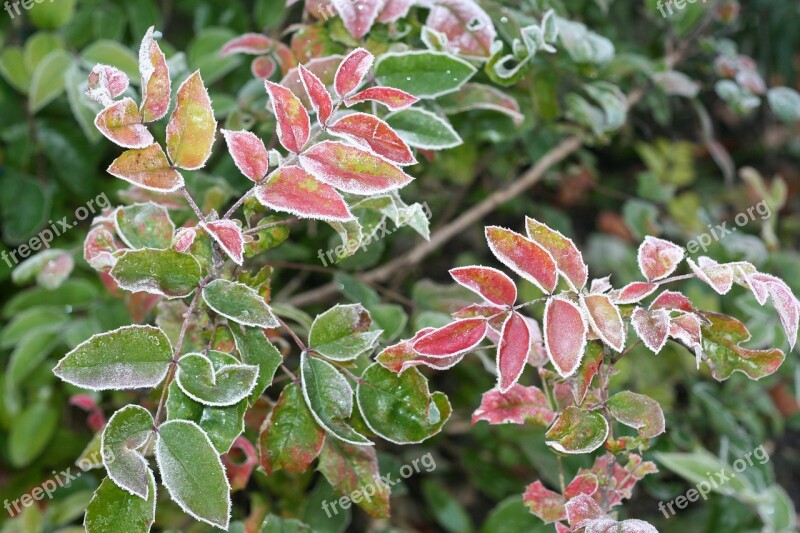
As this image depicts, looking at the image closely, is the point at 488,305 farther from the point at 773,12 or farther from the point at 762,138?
the point at 762,138

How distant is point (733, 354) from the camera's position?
0.77 metres

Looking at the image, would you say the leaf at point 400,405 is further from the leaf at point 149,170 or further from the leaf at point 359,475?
the leaf at point 149,170

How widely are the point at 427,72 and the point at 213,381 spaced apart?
42 cm

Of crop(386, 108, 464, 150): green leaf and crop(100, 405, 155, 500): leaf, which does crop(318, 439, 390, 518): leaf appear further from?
crop(386, 108, 464, 150): green leaf

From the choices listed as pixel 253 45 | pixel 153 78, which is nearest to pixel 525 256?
pixel 153 78

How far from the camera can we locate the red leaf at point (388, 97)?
0.78m

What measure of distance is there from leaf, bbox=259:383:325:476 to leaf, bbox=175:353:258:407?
11 centimetres

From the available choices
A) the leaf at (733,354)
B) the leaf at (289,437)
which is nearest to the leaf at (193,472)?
the leaf at (289,437)

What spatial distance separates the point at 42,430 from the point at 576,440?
1064 millimetres

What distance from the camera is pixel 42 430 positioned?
1.40 meters

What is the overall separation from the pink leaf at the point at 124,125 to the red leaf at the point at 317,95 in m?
0.16

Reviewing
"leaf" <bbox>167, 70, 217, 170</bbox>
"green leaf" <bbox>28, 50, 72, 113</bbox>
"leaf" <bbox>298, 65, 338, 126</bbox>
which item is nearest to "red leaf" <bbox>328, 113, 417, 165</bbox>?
"leaf" <bbox>298, 65, 338, 126</bbox>

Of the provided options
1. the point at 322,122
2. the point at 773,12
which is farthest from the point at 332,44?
the point at 773,12

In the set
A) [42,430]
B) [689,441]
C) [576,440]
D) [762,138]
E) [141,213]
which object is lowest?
[762,138]
